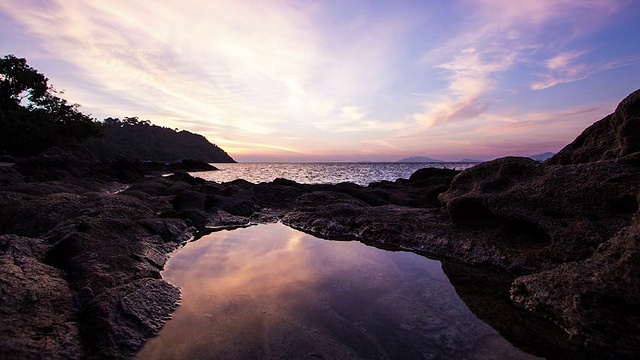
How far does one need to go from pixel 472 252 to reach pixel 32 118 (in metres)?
60.4

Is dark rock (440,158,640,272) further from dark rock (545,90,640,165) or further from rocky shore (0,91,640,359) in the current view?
dark rock (545,90,640,165)

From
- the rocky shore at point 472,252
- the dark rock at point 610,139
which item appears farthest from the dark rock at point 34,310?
the dark rock at point 610,139

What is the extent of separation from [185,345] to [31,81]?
64247 millimetres

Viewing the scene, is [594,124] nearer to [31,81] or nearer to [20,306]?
[20,306]

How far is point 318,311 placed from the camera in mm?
4566

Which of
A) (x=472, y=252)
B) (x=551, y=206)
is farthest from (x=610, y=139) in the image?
(x=472, y=252)

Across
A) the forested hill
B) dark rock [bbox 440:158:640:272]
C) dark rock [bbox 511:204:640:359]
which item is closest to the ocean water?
dark rock [bbox 440:158:640:272]

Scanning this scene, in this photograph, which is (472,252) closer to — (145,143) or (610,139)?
(610,139)

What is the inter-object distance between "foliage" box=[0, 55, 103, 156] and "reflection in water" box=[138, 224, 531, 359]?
5064 centimetres

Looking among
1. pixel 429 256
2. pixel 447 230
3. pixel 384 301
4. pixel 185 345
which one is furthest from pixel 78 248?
pixel 447 230

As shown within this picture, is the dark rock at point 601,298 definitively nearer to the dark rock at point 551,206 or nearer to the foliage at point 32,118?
the dark rock at point 551,206

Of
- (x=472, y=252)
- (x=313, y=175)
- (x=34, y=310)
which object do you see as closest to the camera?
(x=34, y=310)

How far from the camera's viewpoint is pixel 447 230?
7.98m

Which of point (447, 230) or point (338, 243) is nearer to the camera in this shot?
point (447, 230)
